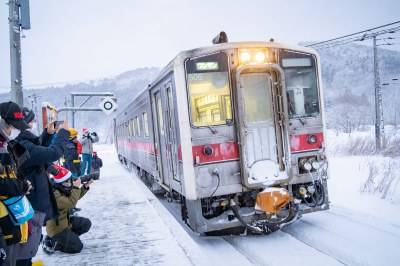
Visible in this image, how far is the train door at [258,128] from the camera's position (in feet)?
17.0

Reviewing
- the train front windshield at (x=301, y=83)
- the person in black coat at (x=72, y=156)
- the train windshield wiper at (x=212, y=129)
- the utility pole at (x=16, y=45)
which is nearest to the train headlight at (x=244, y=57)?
the train front windshield at (x=301, y=83)

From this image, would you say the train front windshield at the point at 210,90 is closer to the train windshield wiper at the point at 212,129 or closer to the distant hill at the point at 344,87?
the train windshield wiper at the point at 212,129

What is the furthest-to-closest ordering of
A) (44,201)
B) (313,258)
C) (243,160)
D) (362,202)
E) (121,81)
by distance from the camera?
(121,81), (362,202), (243,160), (313,258), (44,201)

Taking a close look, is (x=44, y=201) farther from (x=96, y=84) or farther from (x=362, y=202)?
(x=96, y=84)

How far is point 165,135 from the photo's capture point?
6527mm

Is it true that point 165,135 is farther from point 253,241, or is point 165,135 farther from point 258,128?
point 253,241

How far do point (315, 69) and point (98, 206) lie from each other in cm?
530

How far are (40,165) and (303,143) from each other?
3.86 m

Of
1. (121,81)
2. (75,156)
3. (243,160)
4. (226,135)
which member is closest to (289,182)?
(243,160)

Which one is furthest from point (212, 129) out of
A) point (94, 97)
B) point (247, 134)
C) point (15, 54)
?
point (94, 97)

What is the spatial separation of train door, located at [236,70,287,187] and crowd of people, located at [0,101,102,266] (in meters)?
2.34

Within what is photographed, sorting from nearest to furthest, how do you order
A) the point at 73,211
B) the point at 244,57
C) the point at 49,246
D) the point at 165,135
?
the point at 49,246 → the point at 244,57 → the point at 73,211 → the point at 165,135

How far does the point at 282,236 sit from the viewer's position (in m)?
5.38

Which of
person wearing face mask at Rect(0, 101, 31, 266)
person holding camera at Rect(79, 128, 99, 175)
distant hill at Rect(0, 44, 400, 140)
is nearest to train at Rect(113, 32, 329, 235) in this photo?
person wearing face mask at Rect(0, 101, 31, 266)
